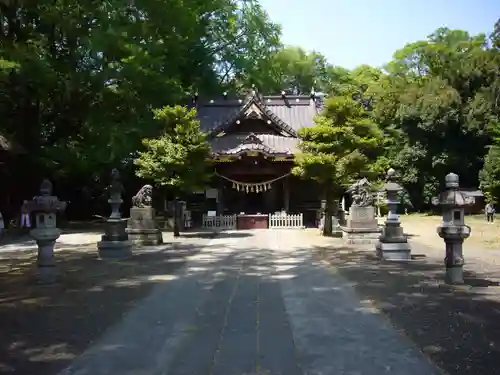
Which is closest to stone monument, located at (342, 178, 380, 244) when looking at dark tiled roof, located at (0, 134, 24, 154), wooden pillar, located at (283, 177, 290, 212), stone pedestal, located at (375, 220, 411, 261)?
stone pedestal, located at (375, 220, 411, 261)

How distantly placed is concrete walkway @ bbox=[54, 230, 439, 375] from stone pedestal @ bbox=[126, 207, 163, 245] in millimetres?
6864

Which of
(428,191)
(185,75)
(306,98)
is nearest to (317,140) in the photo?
(306,98)

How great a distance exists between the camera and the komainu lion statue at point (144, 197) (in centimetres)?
1627

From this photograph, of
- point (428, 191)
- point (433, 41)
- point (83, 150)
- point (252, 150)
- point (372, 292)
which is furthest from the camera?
point (433, 41)

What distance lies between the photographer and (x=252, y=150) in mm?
23906

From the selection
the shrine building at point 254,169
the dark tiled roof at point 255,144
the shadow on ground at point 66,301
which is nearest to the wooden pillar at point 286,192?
the shrine building at point 254,169

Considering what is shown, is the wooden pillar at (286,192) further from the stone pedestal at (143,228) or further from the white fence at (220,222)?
the stone pedestal at (143,228)

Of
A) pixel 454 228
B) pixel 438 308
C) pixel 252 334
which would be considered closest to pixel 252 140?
pixel 454 228

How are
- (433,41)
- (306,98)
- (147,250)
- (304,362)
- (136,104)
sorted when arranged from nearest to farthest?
1. (304,362)
2. (147,250)
3. (136,104)
4. (306,98)
5. (433,41)

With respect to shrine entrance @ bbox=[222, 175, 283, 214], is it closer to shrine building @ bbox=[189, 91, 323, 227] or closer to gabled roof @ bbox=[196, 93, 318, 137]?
shrine building @ bbox=[189, 91, 323, 227]

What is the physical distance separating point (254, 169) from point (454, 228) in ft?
56.5

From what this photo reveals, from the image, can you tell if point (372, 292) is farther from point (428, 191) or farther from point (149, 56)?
point (428, 191)

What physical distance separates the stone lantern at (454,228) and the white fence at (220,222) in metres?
16.3

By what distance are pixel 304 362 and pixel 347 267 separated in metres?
6.55
